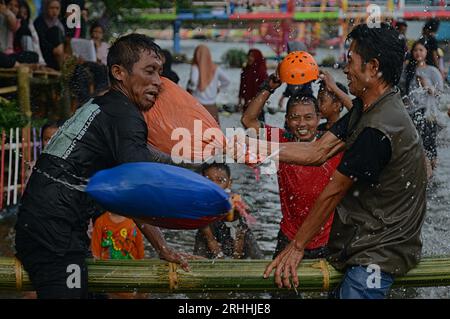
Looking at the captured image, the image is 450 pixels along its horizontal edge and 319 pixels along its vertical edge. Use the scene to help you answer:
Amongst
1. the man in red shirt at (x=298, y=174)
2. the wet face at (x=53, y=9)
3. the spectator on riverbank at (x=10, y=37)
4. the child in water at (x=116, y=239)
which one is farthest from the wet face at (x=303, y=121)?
the wet face at (x=53, y=9)

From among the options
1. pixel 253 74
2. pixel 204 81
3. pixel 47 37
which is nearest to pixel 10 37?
pixel 47 37

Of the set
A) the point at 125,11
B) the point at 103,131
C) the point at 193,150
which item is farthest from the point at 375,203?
the point at 125,11

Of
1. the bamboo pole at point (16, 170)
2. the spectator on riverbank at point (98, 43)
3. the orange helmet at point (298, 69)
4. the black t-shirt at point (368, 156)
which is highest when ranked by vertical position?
the orange helmet at point (298, 69)

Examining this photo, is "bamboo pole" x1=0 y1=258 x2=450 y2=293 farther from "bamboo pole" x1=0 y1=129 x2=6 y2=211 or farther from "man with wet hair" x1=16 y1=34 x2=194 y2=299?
"bamboo pole" x1=0 y1=129 x2=6 y2=211

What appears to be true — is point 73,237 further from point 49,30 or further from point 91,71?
point 49,30

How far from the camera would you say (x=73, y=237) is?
3.32 metres

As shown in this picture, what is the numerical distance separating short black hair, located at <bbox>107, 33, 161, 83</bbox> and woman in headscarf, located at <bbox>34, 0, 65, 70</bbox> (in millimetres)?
8258

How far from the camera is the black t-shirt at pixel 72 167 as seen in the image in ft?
10.7

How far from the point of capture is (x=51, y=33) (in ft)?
38.2

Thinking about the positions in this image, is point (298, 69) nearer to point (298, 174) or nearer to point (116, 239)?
point (298, 174)

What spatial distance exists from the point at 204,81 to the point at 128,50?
7350 mm

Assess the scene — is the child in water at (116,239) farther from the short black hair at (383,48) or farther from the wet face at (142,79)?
the short black hair at (383,48)

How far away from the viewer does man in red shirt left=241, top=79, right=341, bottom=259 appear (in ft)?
16.0

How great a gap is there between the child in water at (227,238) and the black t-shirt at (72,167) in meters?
2.16
